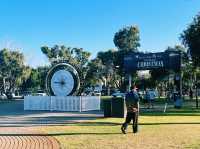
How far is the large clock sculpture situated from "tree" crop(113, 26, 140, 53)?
51.8m

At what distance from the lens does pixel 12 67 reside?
340ft

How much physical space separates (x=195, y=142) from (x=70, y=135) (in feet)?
14.8

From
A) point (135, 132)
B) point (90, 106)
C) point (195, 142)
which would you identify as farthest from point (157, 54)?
point (195, 142)

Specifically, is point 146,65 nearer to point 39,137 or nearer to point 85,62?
point 39,137

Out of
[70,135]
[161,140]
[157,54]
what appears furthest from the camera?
[157,54]

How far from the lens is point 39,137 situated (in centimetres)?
1745

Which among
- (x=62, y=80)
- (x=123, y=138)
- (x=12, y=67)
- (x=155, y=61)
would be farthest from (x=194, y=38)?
(x=12, y=67)

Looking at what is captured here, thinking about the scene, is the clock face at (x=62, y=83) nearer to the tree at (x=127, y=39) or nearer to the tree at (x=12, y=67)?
the tree at (x=127, y=39)

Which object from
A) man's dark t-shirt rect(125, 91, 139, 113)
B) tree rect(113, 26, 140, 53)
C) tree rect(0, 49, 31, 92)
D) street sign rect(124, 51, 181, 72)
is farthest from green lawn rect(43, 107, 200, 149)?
tree rect(0, 49, 31, 92)

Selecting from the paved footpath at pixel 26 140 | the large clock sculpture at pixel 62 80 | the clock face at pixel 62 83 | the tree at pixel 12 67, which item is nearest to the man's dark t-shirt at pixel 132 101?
the paved footpath at pixel 26 140

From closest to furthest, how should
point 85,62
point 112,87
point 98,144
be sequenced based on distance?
point 98,144
point 85,62
point 112,87

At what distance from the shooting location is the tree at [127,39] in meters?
89.9

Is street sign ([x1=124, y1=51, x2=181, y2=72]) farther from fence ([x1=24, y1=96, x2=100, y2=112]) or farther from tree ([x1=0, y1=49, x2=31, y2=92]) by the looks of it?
tree ([x1=0, y1=49, x2=31, y2=92])

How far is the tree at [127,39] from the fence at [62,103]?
2018 inches
